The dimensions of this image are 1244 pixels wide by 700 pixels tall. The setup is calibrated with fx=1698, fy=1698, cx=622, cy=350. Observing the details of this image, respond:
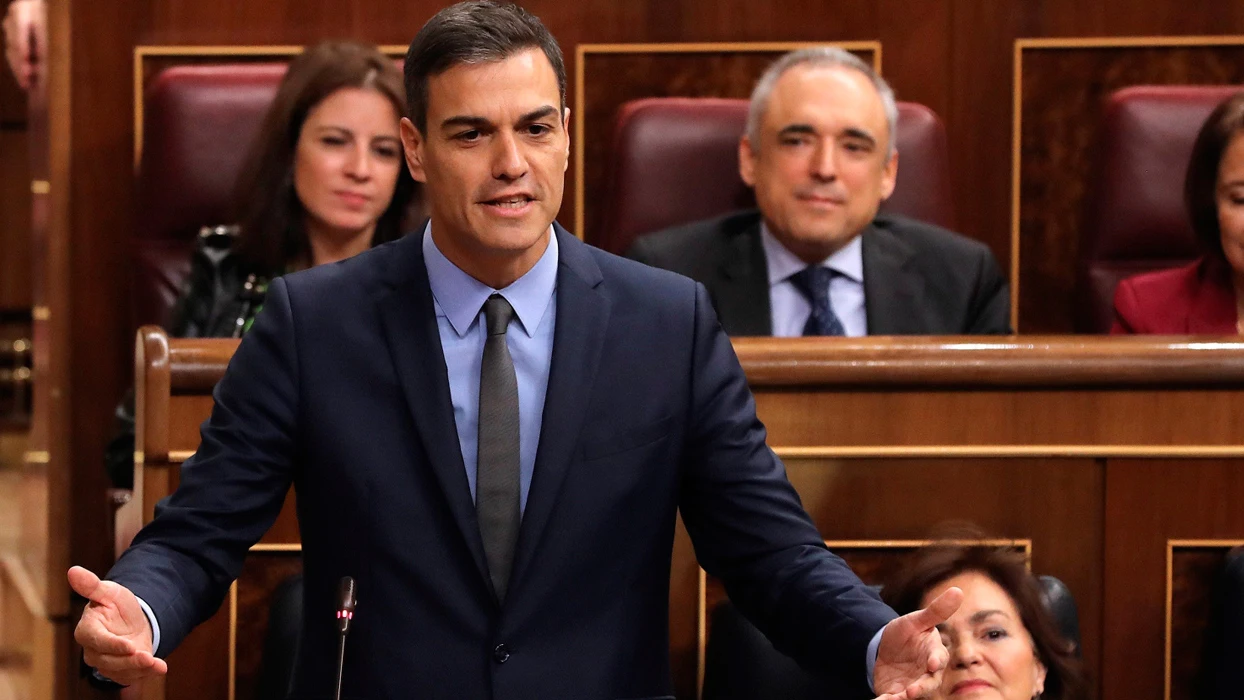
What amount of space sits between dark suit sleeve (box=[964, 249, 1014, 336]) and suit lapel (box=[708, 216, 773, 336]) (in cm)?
22

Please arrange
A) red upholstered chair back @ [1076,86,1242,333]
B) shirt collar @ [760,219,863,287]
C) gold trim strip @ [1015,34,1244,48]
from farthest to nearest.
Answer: gold trim strip @ [1015,34,1244,48] < red upholstered chair back @ [1076,86,1242,333] < shirt collar @ [760,219,863,287]

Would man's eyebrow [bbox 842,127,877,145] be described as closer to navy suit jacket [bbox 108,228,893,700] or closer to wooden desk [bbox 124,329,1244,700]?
wooden desk [bbox 124,329,1244,700]

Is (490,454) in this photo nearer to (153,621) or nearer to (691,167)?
(153,621)

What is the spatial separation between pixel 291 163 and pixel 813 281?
21.0 inches

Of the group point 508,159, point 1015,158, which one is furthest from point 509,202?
point 1015,158

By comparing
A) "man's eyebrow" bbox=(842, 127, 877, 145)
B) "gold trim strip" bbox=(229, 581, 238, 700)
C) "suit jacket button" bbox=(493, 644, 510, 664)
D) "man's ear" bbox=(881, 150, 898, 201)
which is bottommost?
"gold trim strip" bbox=(229, 581, 238, 700)

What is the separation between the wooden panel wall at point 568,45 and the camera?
1.89 metres

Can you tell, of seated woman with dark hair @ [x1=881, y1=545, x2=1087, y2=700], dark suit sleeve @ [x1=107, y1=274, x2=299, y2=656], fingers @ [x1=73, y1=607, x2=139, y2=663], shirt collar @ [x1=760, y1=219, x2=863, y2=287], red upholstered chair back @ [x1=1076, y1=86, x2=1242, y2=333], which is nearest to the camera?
fingers @ [x1=73, y1=607, x2=139, y2=663]

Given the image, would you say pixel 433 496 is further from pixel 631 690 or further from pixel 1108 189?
pixel 1108 189

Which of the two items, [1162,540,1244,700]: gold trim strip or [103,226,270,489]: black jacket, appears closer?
[1162,540,1244,700]: gold trim strip

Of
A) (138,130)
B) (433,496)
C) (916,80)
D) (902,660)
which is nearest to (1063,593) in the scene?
(902,660)

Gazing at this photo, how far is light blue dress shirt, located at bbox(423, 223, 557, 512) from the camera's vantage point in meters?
0.98

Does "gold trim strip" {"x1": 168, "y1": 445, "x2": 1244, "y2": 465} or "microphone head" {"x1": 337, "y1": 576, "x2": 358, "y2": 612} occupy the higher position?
"gold trim strip" {"x1": 168, "y1": 445, "x2": 1244, "y2": 465}

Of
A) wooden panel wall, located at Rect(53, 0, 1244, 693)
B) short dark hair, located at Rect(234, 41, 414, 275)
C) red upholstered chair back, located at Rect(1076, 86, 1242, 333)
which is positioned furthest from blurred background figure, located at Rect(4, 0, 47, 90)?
red upholstered chair back, located at Rect(1076, 86, 1242, 333)
